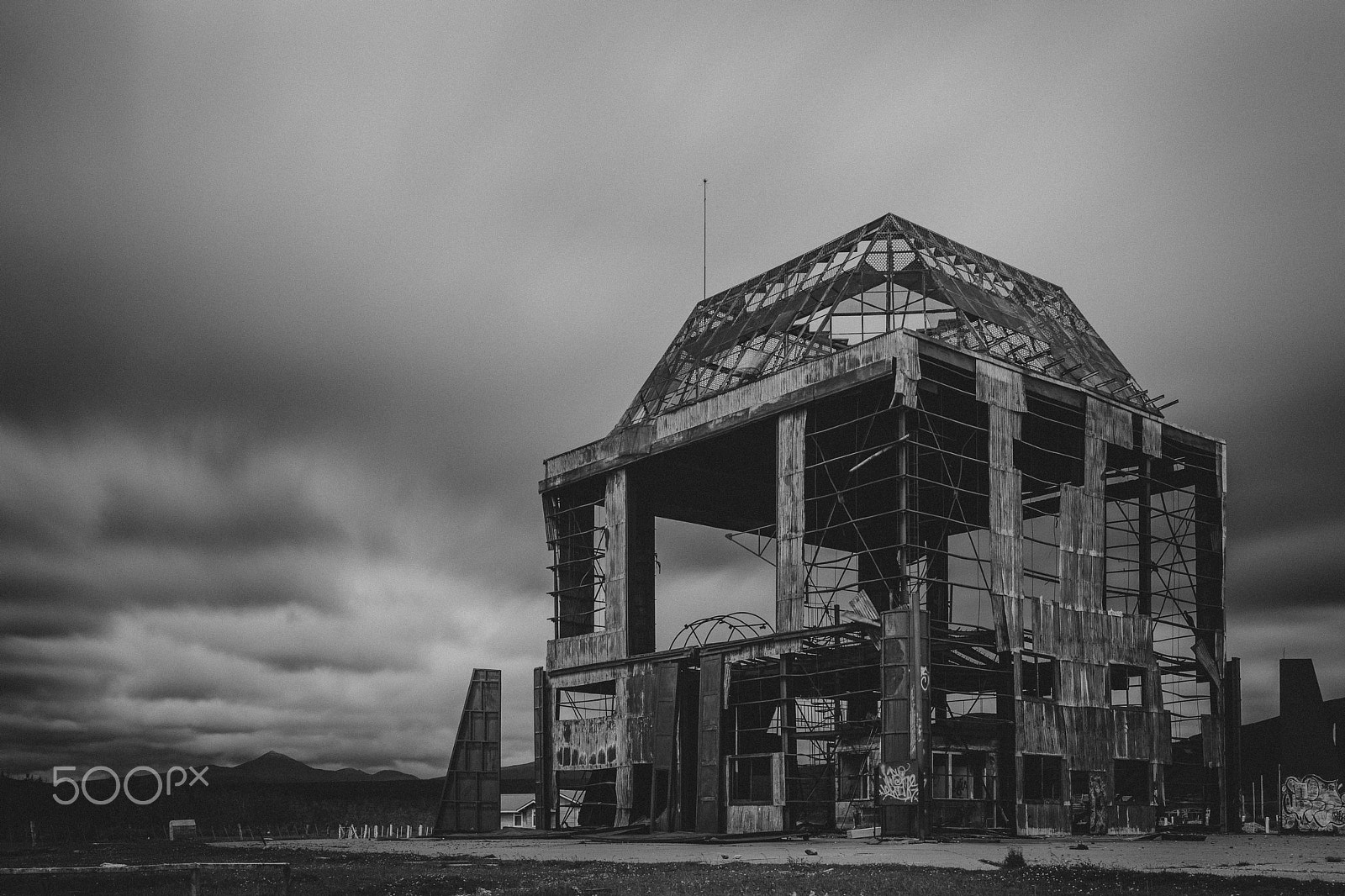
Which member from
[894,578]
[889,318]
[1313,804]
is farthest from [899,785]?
[1313,804]

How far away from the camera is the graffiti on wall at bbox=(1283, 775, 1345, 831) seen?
5716cm

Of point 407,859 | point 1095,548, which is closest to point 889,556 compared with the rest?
point 1095,548

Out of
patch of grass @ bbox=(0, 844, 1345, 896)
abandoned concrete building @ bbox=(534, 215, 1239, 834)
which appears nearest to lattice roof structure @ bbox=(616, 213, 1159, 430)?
abandoned concrete building @ bbox=(534, 215, 1239, 834)

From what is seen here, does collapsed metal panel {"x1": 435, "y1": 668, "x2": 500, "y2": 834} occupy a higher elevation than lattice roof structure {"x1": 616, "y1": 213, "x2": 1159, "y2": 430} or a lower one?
lower

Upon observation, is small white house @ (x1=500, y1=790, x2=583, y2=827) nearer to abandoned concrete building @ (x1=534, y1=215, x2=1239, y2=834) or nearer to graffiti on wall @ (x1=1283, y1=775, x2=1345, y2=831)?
abandoned concrete building @ (x1=534, y1=215, x2=1239, y2=834)

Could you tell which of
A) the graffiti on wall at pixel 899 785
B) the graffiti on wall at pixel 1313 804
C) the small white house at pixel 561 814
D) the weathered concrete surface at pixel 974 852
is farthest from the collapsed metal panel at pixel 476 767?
the graffiti on wall at pixel 1313 804

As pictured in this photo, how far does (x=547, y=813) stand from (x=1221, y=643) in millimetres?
31868

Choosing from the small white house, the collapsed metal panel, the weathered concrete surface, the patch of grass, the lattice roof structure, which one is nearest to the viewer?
the patch of grass

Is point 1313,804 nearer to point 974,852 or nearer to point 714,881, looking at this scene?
point 974,852

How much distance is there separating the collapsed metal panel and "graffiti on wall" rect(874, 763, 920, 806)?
24.6 meters

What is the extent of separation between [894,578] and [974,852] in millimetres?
13387

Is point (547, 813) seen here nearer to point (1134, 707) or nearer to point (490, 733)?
point (490, 733)

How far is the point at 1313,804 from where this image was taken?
57781 mm

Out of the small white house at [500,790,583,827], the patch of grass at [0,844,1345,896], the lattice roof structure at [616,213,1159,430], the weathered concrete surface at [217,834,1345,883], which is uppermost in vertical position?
the lattice roof structure at [616,213,1159,430]
